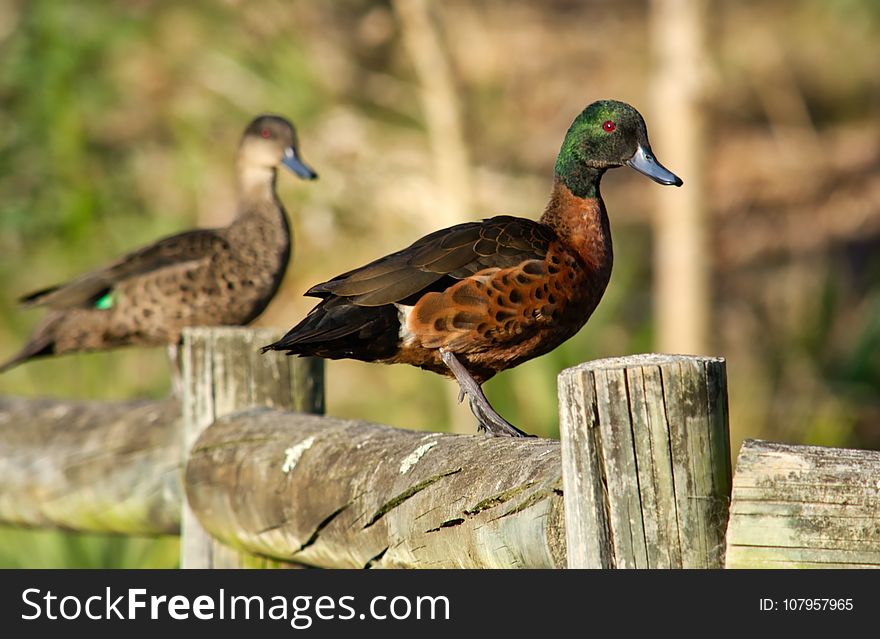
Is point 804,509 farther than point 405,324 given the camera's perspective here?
No

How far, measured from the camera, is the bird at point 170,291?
474cm

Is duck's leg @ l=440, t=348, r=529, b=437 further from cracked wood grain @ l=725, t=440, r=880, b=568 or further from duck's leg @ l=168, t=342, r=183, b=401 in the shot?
duck's leg @ l=168, t=342, r=183, b=401

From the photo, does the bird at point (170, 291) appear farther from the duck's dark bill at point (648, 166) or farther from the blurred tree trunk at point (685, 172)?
the blurred tree trunk at point (685, 172)

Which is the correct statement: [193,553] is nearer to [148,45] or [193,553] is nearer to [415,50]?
[415,50]

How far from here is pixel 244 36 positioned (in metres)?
8.65

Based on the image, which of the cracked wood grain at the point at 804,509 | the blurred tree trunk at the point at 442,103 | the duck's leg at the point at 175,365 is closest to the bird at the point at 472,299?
the cracked wood grain at the point at 804,509

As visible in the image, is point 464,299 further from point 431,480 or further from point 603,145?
point 431,480

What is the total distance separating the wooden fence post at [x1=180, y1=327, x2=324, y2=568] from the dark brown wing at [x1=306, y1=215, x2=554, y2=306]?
0.40 meters

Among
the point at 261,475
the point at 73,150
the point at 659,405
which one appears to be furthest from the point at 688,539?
the point at 73,150

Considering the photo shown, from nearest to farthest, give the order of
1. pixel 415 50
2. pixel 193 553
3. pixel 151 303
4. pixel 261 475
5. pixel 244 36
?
pixel 261 475
pixel 193 553
pixel 151 303
pixel 415 50
pixel 244 36

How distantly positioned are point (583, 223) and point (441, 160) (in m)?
4.15

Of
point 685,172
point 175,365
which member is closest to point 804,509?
point 175,365

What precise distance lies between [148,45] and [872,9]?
5662 millimetres

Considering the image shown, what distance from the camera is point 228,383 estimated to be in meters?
3.33
